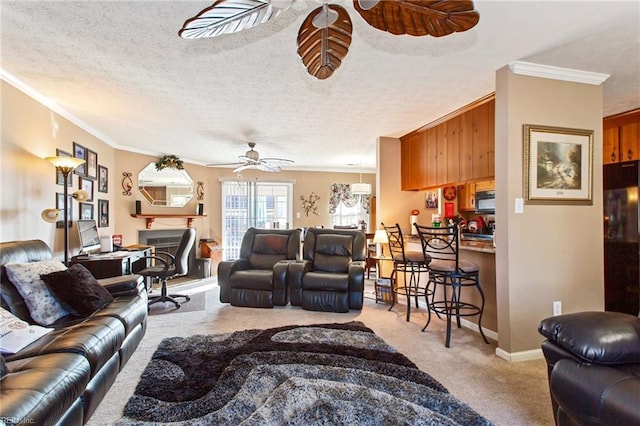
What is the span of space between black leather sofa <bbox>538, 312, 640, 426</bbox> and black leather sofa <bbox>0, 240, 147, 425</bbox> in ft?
6.96

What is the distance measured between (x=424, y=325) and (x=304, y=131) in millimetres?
2913

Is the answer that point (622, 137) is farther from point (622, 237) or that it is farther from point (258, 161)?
point (258, 161)

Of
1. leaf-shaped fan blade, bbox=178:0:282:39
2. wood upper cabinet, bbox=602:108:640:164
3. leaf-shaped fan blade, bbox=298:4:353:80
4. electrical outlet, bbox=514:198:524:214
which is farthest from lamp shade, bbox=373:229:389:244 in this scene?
leaf-shaped fan blade, bbox=178:0:282:39

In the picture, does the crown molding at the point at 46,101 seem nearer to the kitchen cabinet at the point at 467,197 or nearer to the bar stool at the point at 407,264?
the bar stool at the point at 407,264

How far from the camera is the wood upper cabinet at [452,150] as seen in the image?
330 cm

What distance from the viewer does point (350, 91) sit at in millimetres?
3066

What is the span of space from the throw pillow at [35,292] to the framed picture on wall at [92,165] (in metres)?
2.39

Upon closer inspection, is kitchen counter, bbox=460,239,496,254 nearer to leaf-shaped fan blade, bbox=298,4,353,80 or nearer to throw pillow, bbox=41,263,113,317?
leaf-shaped fan blade, bbox=298,4,353,80

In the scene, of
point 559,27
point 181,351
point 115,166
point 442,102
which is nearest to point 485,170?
point 442,102

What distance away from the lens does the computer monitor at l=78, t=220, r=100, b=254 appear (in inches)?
148

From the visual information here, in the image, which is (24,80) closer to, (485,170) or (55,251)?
(55,251)

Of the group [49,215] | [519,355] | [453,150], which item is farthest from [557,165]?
[49,215]

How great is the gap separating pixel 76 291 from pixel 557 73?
403 cm

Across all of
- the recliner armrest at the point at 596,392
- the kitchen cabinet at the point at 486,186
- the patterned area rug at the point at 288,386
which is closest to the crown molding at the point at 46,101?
the patterned area rug at the point at 288,386
